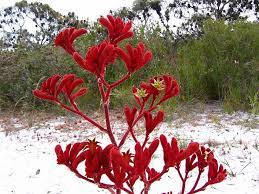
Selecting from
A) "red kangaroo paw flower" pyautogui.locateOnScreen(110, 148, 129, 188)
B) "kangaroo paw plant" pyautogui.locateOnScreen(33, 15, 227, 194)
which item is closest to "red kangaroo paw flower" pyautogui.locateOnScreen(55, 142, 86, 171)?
"kangaroo paw plant" pyautogui.locateOnScreen(33, 15, 227, 194)

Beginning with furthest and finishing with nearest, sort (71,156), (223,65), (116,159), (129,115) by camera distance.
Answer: (223,65) → (129,115) → (71,156) → (116,159)

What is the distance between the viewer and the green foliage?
6.41 meters

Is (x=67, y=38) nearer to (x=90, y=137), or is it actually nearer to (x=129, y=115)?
(x=129, y=115)

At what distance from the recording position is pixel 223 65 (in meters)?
6.58

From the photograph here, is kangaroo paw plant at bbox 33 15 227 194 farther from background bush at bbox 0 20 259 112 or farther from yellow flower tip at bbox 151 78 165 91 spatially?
background bush at bbox 0 20 259 112

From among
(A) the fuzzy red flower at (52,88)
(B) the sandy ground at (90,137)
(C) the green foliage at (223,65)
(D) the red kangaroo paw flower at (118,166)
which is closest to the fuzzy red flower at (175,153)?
(D) the red kangaroo paw flower at (118,166)

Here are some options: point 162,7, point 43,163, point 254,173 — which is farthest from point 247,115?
point 162,7

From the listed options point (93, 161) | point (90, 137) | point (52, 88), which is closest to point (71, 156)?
point (93, 161)

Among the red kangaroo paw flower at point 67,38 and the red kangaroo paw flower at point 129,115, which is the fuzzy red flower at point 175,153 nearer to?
the red kangaroo paw flower at point 129,115

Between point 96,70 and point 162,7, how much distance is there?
1491 cm

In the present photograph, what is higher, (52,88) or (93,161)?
(52,88)

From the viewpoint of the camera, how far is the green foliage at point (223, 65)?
641 cm

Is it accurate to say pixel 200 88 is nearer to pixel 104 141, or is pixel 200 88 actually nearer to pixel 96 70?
pixel 104 141

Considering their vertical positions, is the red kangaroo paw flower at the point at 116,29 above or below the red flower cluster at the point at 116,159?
above
